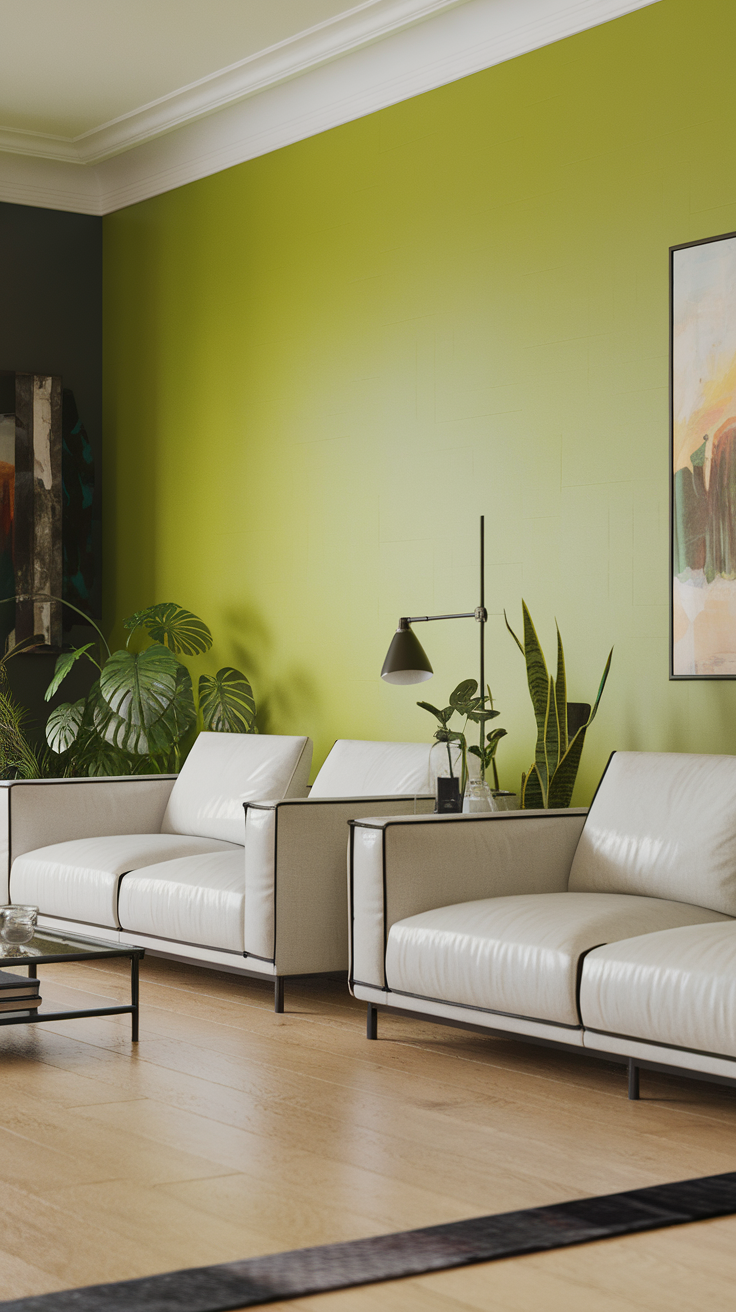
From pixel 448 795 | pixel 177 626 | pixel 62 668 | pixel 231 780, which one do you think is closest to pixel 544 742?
pixel 448 795

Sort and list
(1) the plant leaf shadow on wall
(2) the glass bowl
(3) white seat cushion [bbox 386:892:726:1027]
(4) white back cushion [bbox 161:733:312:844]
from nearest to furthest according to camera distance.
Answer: (3) white seat cushion [bbox 386:892:726:1027] < (2) the glass bowl < (4) white back cushion [bbox 161:733:312:844] < (1) the plant leaf shadow on wall

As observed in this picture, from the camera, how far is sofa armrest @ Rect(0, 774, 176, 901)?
5.59 meters

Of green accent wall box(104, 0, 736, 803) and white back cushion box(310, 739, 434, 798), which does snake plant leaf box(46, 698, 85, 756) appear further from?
white back cushion box(310, 739, 434, 798)

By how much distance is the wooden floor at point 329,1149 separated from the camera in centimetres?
238

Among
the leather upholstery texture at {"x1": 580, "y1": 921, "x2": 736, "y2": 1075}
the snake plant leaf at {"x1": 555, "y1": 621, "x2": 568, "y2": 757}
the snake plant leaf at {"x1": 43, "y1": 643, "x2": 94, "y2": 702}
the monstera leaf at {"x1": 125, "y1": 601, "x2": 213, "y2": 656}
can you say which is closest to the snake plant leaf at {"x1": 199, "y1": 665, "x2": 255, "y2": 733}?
the monstera leaf at {"x1": 125, "y1": 601, "x2": 213, "y2": 656}

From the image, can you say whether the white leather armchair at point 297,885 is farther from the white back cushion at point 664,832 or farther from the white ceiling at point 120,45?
the white ceiling at point 120,45

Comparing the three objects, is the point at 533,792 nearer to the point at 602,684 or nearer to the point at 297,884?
the point at 602,684

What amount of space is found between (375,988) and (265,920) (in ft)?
1.65

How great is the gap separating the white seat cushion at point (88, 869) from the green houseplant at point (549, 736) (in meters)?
1.18

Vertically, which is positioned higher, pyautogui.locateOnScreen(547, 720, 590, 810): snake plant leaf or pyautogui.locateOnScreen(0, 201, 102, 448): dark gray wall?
pyautogui.locateOnScreen(0, 201, 102, 448): dark gray wall

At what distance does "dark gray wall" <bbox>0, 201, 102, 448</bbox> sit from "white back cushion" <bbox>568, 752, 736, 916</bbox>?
407 cm

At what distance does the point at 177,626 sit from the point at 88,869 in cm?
183

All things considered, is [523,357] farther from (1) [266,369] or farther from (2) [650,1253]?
(2) [650,1253]

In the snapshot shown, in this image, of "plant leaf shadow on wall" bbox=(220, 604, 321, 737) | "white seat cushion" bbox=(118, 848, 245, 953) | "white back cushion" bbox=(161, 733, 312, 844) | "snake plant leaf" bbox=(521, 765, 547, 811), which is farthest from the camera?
"plant leaf shadow on wall" bbox=(220, 604, 321, 737)
